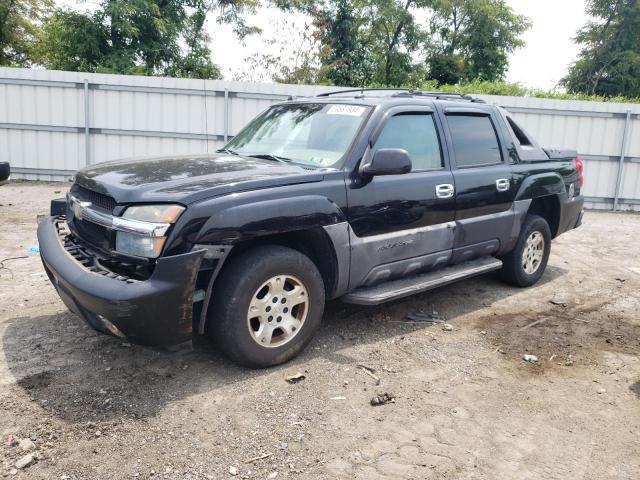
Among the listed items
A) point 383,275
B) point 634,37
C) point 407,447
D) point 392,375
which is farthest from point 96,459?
point 634,37

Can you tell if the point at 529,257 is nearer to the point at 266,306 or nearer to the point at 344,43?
the point at 266,306

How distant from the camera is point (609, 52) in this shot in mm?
33062

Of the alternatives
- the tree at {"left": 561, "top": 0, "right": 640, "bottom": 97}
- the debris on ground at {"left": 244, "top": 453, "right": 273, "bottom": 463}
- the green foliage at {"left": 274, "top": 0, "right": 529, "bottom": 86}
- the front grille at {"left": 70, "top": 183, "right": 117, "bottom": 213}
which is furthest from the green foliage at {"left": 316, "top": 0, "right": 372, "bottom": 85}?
the debris on ground at {"left": 244, "top": 453, "right": 273, "bottom": 463}

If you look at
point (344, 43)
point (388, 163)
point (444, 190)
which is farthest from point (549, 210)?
point (344, 43)

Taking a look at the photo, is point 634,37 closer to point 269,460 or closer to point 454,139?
point 454,139

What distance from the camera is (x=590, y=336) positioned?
4871mm

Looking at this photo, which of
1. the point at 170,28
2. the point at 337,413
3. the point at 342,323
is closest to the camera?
the point at 337,413

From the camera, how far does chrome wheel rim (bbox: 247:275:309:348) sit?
372cm

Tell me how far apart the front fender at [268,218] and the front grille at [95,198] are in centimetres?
67

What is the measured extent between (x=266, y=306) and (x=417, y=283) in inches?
58.5

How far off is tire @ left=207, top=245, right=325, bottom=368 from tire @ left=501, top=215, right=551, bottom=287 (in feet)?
9.13

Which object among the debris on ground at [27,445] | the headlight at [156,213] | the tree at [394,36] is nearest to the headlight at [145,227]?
the headlight at [156,213]

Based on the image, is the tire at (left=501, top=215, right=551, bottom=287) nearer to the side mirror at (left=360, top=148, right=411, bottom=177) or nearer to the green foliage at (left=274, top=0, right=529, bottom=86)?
the side mirror at (left=360, top=148, right=411, bottom=177)

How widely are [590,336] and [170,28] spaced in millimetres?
20022
